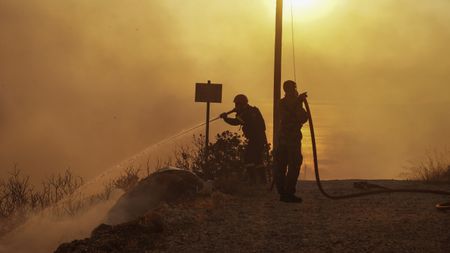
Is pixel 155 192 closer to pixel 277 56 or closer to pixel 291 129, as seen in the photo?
pixel 291 129

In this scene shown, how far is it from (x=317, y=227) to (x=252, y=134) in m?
4.96

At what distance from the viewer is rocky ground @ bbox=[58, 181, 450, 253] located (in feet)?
26.7

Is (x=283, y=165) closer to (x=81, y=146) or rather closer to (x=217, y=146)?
(x=217, y=146)

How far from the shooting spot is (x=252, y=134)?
13.9 m

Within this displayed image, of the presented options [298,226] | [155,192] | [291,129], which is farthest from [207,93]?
[298,226]

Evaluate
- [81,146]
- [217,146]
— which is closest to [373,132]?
[81,146]

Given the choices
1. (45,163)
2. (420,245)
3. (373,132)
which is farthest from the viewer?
(373,132)

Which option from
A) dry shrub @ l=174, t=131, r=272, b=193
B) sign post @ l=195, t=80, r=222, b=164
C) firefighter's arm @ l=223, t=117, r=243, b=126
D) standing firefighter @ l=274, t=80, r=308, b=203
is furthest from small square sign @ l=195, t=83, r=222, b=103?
standing firefighter @ l=274, t=80, r=308, b=203

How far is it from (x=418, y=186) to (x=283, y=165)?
4158 millimetres

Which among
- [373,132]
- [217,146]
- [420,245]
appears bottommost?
[420,245]

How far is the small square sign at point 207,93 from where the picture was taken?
15.3 meters

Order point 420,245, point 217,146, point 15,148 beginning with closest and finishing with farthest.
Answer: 1. point 420,245
2. point 217,146
3. point 15,148

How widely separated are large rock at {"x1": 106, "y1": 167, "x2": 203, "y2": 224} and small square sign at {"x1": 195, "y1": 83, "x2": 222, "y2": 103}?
11.0 ft

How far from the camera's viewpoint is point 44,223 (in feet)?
42.3
